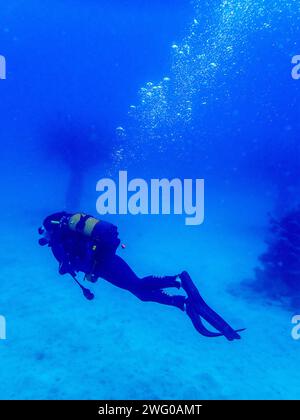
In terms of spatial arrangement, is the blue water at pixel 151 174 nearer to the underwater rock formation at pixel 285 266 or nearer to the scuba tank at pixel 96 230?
the underwater rock formation at pixel 285 266

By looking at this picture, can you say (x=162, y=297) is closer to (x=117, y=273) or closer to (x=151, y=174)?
(x=117, y=273)

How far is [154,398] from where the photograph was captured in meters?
6.11

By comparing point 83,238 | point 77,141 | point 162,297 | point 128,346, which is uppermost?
point 77,141

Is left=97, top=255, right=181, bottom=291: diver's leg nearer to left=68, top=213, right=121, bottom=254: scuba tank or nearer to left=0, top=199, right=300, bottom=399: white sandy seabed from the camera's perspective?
left=68, top=213, right=121, bottom=254: scuba tank

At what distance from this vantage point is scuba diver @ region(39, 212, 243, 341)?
5602 mm

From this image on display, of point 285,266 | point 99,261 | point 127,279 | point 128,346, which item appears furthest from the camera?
point 285,266

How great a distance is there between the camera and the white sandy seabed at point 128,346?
645 centimetres

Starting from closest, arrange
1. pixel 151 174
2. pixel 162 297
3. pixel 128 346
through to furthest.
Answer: pixel 162 297
pixel 128 346
pixel 151 174

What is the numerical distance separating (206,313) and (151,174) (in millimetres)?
62842

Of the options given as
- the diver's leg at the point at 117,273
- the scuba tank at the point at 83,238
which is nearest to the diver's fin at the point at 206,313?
the diver's leg at the point at 117,273

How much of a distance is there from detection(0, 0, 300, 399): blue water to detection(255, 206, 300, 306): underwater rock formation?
637 mm

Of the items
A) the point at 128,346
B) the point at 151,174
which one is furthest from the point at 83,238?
the point at 151,174

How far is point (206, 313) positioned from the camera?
612 centimetres
